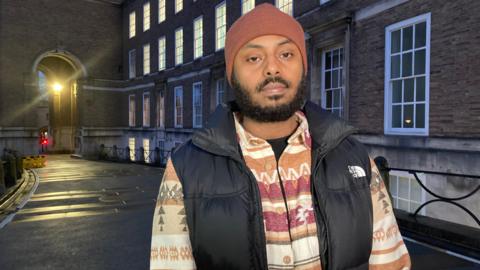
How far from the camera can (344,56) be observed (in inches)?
444

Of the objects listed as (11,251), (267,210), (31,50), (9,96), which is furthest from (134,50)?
(267,210)

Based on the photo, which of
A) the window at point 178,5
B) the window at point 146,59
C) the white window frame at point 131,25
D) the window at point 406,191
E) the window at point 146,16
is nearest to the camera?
the window at point 406,191

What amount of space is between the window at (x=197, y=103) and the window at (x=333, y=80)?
10.7 m

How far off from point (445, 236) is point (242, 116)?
5.17 meters

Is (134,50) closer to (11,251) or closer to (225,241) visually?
(11,251)

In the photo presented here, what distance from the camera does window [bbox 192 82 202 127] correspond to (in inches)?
856

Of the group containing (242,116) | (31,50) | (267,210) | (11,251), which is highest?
(31,50)

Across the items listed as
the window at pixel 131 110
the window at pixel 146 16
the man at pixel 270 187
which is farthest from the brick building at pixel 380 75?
the man at pixel 270 187

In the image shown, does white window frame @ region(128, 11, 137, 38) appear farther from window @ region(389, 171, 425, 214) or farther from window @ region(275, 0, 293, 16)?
window @ region(389, 171, 425, 214)

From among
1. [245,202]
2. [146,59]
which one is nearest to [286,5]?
[245,202]

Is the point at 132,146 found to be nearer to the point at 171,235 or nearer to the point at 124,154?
the point at 124,154

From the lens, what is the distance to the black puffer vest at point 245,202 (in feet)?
5.51

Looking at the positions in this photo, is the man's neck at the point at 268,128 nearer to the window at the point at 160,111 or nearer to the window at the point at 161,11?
the window at the point at 160,111

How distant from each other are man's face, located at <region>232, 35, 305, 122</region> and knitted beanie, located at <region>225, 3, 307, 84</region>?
3 cm
